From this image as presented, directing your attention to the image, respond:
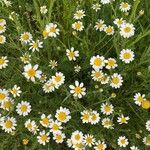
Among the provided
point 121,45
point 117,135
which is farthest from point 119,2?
point 117,135

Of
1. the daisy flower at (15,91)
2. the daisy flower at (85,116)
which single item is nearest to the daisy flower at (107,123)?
the daisy flower at (85,116)

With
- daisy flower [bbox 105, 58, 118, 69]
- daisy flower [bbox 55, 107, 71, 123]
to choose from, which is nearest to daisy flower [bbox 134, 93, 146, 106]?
daisy flower [bbox 105, 58, 118, 69]

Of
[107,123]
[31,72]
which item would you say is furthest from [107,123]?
[31,72]

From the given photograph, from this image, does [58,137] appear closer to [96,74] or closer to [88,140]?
[88,140]

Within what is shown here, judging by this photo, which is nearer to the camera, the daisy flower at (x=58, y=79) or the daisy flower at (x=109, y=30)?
the daisy flower at (x=58, y=79)

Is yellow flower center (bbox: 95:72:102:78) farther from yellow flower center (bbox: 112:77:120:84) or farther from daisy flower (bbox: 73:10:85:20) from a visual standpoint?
daisy flower (bbox: 73:10:85:20)

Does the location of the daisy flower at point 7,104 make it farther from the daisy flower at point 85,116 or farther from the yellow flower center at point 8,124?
the daisy flower at point 85,116
